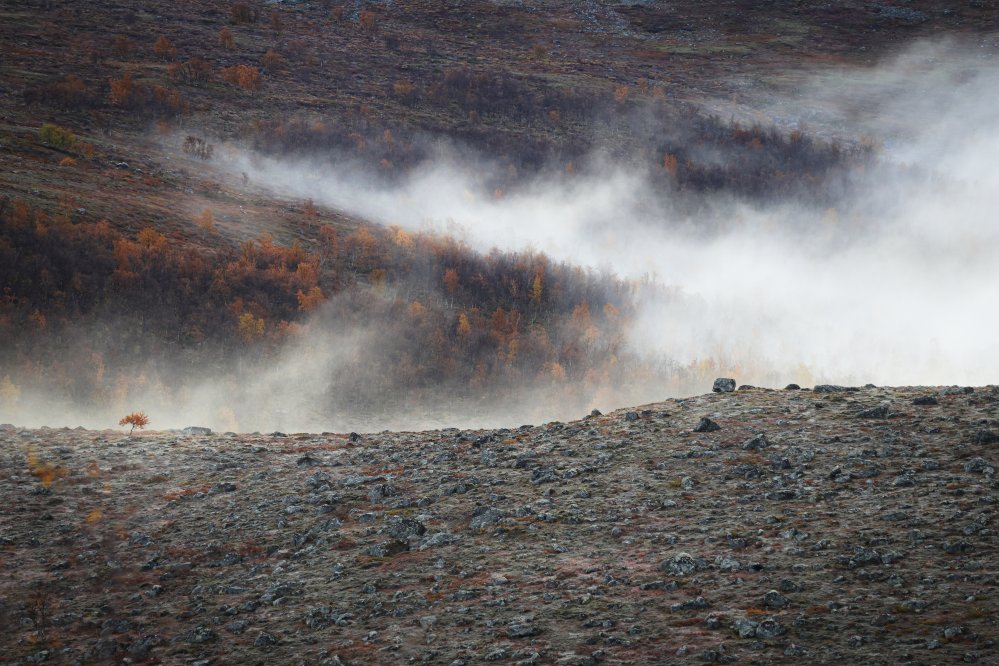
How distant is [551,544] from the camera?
15.9 m

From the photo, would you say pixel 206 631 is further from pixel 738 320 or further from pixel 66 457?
pixel 738 320

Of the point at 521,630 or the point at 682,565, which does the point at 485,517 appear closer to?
the point at 521,630

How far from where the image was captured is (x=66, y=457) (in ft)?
79.8

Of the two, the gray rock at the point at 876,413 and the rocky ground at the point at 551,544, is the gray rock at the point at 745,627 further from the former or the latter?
the gray rock at the point at 876,413

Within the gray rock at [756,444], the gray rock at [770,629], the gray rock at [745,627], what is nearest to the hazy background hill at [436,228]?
the gray rock at [756,444]

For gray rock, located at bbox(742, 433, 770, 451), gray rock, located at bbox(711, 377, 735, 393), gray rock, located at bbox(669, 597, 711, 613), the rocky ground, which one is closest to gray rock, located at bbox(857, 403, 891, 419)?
the rocky ground

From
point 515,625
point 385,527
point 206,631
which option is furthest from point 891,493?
point 206,631

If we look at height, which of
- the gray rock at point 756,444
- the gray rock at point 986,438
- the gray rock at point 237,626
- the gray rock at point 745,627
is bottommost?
the gray rock at point 237,626

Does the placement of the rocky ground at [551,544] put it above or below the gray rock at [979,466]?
below

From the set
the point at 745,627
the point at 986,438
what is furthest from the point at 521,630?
the point at 986,438

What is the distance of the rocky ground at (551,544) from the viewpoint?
11.9 metres

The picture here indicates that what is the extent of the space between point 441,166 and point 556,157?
84.9 ft

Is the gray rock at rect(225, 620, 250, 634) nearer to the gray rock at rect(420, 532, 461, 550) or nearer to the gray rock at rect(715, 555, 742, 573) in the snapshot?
the gray rock at rect(420, 532, 461, 550)

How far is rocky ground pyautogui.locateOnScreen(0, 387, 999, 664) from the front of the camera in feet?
39.0
